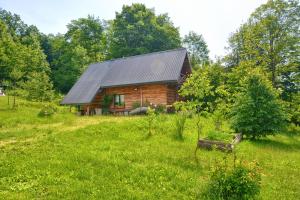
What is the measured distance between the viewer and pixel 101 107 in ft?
91.4

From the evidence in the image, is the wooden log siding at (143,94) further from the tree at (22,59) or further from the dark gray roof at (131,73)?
the tree at (22,59)

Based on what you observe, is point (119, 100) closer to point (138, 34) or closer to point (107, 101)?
point (107, 101)

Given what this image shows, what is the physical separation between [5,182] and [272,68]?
27744mm

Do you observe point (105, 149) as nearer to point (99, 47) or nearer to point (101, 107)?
point (101, 107)

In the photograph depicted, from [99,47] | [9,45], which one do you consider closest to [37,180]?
[9,45]

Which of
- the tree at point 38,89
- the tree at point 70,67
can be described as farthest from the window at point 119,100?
the tree at point 70,67

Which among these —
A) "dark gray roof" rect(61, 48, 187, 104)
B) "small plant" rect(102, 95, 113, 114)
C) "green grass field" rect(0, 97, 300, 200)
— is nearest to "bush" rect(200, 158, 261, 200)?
"green grass field" rect(0, 97, 300, 200)

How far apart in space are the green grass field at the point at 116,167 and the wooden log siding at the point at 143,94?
11.5m

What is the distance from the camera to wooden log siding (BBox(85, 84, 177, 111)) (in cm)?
2475

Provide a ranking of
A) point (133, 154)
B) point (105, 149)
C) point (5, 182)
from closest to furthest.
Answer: point (5, 182) → point (133, 154) → point (105, 149)

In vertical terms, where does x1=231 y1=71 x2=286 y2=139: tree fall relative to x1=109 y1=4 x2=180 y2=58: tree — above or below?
below

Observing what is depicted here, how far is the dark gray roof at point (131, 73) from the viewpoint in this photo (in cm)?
2491

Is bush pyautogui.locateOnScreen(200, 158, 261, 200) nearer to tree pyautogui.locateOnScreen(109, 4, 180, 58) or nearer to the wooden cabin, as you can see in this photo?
the wooden cabin

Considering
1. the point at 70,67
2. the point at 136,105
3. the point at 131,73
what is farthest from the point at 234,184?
the point at 70,67
